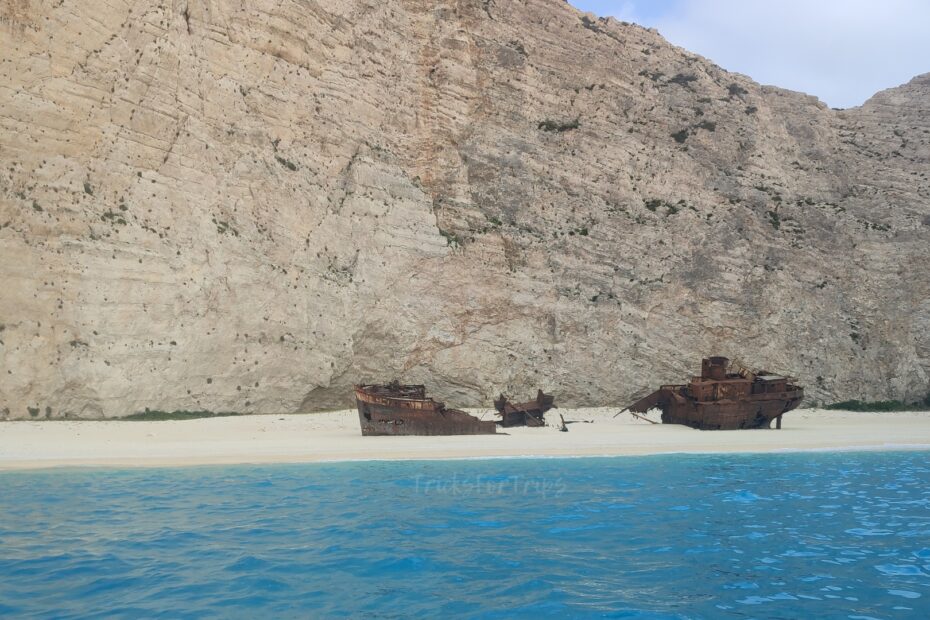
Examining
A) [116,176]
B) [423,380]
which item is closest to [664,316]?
[423,380]

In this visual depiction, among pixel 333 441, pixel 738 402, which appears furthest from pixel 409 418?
pixel 738 402

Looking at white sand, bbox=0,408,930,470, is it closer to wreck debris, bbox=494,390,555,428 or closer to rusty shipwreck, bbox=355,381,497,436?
rusty shipwreck, bbox=355,381,497,436

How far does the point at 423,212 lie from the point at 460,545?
1213 inches

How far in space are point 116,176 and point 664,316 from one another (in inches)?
1199

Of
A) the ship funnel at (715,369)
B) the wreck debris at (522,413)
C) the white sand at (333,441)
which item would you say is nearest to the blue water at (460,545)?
the white sand at (333,441)

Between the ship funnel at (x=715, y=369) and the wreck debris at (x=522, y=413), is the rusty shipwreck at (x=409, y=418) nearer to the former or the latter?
the wreck debris at (x=522, y=413)

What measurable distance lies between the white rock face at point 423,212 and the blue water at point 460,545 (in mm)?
13453

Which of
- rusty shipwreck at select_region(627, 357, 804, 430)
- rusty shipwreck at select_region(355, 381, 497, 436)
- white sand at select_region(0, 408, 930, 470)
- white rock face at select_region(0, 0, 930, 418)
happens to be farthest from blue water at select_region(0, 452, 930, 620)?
white rock face at select_region(0, 0, 930, 418)

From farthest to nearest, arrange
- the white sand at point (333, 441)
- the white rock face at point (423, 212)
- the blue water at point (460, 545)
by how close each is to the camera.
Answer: the white rock face at point (423, 212) → the white sand at point (333, 441) → the blue water at point (460, 545)

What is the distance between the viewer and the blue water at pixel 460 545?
7797 mm

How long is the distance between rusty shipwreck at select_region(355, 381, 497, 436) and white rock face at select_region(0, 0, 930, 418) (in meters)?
8.03

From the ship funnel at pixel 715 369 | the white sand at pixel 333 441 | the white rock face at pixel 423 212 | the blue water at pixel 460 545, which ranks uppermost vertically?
the white rock face at pixel 423 212

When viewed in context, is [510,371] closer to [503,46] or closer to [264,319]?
[264,319]

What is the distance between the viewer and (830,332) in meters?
41.1
